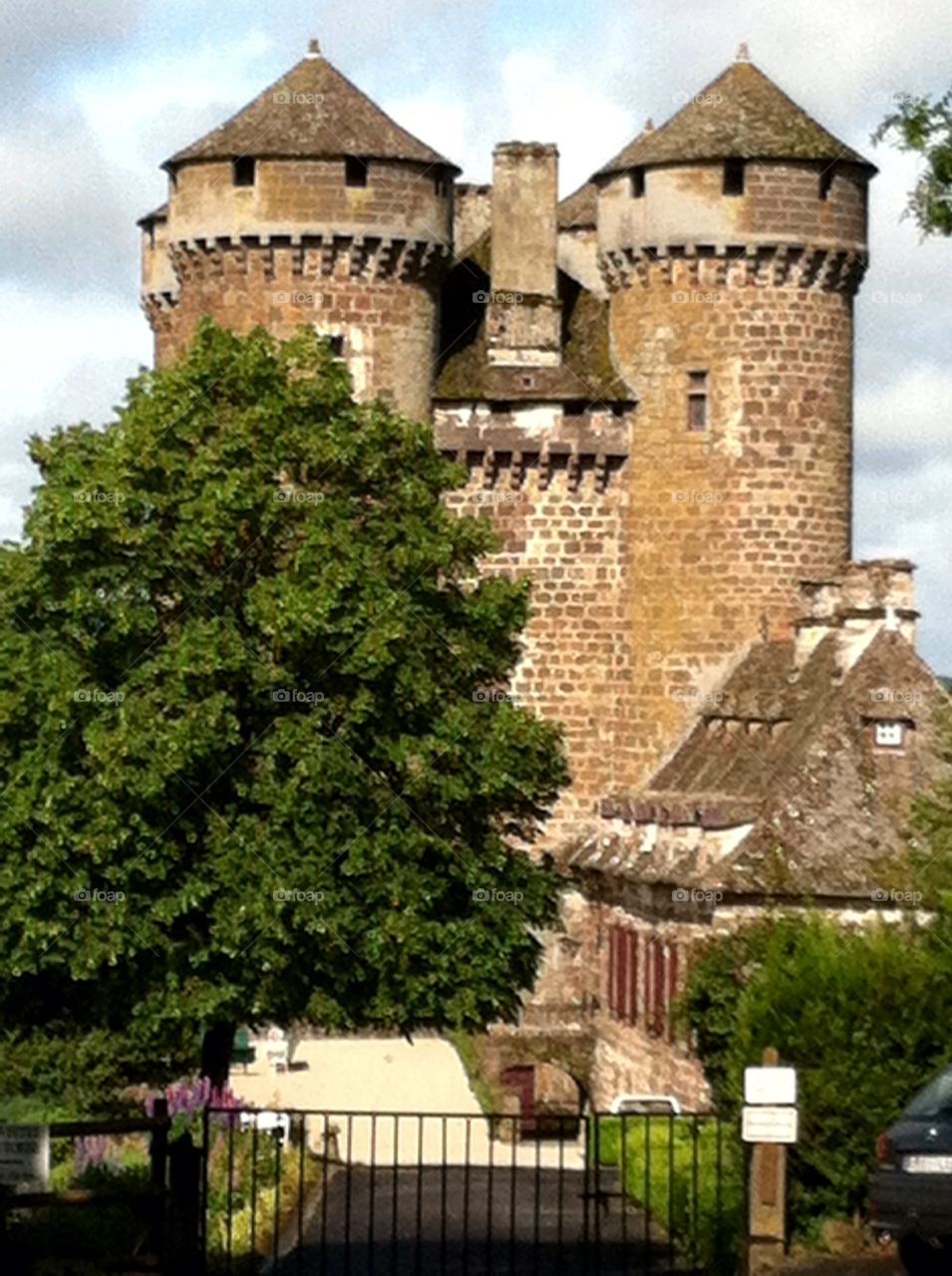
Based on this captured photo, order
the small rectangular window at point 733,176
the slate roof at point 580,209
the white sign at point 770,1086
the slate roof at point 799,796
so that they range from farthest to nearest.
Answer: the slate roof at point 580,209 < the small rectangular window at point 733,176 < the slate roof at point 799,796 < the white sign at point 770,1086

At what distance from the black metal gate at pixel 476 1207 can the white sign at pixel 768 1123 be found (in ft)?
6.56

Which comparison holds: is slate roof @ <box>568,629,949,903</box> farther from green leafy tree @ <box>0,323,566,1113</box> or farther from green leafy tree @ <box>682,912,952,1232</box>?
green leafy tree @ <box>682,912,952,1232</box>

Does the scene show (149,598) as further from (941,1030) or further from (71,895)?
(941,1030)

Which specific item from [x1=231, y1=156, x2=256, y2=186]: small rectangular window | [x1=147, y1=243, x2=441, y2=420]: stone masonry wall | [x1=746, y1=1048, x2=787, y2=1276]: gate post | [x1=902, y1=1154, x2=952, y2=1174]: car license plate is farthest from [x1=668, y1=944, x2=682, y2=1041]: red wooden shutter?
[x1=902, y1=1154, x2=952, y2=1174]: car license plate

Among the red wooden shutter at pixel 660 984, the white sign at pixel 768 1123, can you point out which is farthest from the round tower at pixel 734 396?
the white sign at pixel 768 1123

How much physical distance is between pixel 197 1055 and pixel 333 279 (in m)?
16.5

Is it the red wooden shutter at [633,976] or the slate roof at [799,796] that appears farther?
the red wooden shutter at [633,976]

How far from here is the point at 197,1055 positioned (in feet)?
170

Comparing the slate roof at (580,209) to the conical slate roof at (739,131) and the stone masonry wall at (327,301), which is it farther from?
the stone masonry wall at (327,301)

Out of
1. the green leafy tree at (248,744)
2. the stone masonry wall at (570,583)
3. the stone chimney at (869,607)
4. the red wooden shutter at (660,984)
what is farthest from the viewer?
the stone masonry wall at (570,583)

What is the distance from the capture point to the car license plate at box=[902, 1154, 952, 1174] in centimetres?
2870

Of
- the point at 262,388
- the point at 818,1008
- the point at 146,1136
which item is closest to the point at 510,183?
the point at 262,388

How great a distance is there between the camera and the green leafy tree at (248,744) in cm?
4822

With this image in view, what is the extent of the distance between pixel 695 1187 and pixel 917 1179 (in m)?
3.88
